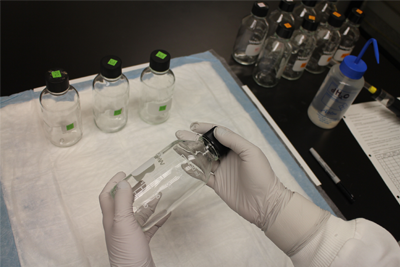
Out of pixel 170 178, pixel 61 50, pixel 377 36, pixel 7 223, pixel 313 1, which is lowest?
pixel 7 223

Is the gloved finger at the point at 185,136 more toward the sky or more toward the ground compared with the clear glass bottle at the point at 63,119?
more toward the sky

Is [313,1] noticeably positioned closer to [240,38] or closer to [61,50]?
[240,38]

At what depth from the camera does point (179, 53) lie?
1550 millimetres

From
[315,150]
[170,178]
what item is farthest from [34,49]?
[315,150]

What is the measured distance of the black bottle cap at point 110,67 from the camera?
889 millimetres

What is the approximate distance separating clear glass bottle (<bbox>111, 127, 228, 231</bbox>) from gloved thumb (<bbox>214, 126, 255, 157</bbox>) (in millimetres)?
16

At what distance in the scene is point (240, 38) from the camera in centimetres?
154

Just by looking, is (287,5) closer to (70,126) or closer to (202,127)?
(202,127)

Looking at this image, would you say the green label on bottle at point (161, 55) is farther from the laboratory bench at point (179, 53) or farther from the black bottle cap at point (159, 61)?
the laboratory bench at point (179, 53)

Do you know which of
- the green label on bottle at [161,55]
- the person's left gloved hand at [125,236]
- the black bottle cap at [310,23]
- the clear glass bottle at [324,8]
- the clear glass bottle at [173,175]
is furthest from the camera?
the clear glass bottle at [324,8]

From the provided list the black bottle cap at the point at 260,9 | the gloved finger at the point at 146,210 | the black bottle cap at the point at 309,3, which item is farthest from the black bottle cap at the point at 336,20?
the gloved finger at the point at 146,210

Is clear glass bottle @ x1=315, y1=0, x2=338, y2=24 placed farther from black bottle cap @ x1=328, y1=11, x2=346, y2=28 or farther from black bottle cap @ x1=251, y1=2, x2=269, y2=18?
black bottle cap @ x1=251, y1=2, x2=269, y2=18

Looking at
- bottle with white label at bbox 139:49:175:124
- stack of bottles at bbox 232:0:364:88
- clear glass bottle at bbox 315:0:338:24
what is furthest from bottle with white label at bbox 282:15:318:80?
bottle with white label at bbox 139:49:175:124

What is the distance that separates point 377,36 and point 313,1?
2.05 feet
